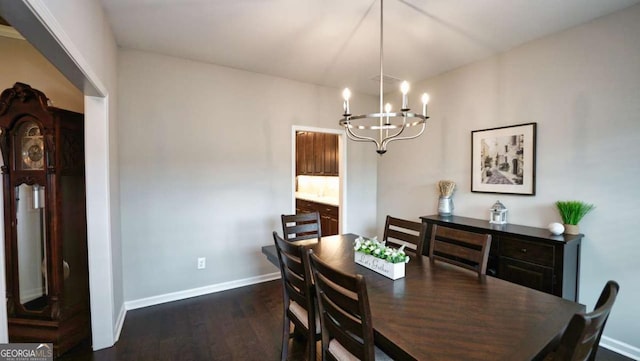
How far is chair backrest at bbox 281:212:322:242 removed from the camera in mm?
2775

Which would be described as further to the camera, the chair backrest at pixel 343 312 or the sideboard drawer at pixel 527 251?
the sideboard drawer at pixel 527 251

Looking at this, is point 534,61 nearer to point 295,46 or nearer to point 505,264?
point 505,264

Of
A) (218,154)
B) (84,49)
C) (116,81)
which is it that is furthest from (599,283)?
(116,81)

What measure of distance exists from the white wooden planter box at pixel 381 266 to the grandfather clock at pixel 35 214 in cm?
233

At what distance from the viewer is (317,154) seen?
17.9 feet

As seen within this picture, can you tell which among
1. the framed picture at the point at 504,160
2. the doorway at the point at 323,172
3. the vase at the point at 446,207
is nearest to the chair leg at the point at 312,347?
the doorway at the point at 323,172

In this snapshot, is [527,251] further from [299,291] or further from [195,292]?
[195,292]

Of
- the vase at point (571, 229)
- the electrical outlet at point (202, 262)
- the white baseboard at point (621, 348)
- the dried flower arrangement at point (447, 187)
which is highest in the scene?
the dried flower arrangement at point (447, 187)

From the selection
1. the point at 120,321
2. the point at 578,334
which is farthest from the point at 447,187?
the point at 120,321

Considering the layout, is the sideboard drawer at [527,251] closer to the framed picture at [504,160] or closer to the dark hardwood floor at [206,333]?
the framed picture at [504,160]

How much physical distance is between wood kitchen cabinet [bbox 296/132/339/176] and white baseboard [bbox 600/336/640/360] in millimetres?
3571

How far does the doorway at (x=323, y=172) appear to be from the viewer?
4.41m

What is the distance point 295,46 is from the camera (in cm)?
289

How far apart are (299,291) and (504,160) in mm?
2593
